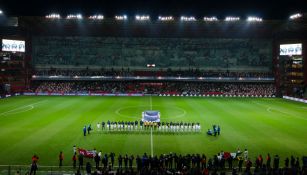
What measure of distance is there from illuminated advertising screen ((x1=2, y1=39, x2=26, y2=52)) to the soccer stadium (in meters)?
0.24

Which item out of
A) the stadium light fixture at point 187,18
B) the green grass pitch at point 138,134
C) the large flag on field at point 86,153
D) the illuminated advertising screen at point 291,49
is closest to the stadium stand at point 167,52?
the stadium light fixture at point 187,18

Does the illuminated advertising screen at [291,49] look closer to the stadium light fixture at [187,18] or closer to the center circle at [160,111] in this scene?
the stadium light fixture at [187,18]

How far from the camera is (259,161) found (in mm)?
A: 22406

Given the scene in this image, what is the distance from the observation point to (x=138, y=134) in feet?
109

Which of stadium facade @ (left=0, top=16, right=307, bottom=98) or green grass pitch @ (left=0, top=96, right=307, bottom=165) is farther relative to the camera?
stadium facade @ (left=0, top=16, right=307, bottom=98)

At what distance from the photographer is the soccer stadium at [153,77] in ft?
115

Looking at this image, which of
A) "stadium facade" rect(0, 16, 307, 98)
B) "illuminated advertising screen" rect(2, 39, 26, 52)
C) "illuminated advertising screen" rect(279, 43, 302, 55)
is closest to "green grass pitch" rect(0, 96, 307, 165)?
"illuminated advertising screen" rect(279, 43, 302, 55)

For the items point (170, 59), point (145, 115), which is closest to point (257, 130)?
point (145, 115)

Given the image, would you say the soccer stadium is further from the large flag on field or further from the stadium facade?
the large flag on field

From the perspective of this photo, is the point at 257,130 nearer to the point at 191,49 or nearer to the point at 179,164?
the point at 179,164

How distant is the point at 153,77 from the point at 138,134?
A: 172ft

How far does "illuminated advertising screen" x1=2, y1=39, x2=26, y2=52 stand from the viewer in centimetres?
7212

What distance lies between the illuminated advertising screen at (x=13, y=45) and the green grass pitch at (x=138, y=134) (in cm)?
2753

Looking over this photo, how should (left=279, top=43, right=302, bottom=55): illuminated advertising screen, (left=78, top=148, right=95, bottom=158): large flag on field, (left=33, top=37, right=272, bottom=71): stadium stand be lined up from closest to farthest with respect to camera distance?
(left=78, top=148, right=95, bottom=158): large flag on field
(left=279, top=43, right=302, bottom=55): illuminated advertising screen
(left=33, top=37, right=272, bottom=71): stadium stand
